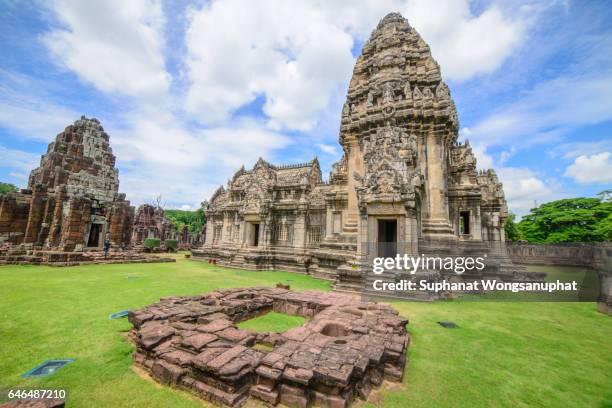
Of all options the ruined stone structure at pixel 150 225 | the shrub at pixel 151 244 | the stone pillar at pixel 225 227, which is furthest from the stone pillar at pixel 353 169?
the ruined stone structure at pixel 150 225

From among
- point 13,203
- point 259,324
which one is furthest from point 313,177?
point 13,203

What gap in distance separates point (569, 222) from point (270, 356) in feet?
153

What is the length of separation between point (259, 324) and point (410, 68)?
15227 millimetres

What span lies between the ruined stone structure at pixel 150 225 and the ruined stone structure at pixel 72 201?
13.5m

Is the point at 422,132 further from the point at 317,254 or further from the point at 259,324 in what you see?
the point at 259,324

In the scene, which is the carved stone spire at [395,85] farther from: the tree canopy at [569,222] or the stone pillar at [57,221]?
the tree canopy at [569,222]

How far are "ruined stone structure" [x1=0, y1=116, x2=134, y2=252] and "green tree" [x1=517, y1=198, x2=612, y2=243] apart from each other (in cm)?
4979

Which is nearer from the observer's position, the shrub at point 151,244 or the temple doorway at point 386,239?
the temple doorway at point 386,239

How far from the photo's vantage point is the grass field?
12.3 ft

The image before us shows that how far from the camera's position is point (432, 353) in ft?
17.1

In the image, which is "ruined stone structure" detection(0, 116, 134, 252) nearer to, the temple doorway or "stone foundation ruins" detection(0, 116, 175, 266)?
"stone foundation ruins" detection(0, 116, 175, 266)

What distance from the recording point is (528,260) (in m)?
26.9

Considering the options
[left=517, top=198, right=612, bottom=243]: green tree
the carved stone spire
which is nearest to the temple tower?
the carved stone spire

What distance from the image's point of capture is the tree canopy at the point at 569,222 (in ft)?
104
